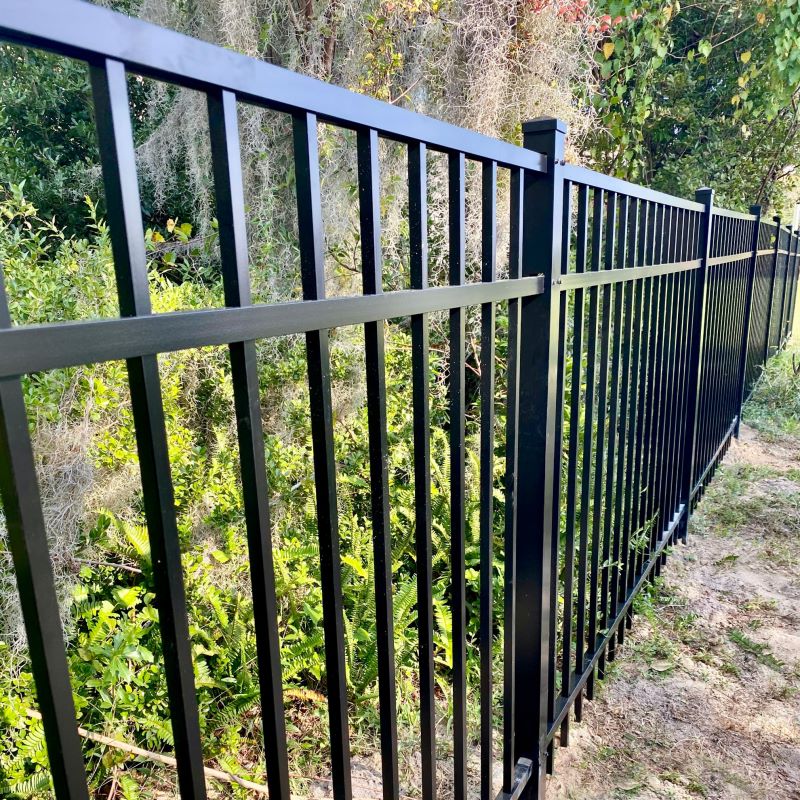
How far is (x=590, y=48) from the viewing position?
4.52 metres

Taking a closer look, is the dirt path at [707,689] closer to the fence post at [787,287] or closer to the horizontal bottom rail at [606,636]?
the horizontal bottom rail at [606,636]

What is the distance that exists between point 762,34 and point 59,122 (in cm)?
676

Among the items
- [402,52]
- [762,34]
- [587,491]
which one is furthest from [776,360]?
[587,491]

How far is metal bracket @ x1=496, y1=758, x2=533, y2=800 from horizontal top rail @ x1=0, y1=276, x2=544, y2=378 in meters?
1.44

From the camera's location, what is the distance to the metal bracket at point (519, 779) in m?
1.90

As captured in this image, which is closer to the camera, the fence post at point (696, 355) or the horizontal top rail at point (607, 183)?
the horizontal top rail at point (607, 183)

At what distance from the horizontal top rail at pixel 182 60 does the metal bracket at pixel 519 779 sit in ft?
5.67

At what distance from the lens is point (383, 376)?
120 centimetres

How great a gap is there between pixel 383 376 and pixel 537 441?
A: 835 millimetres

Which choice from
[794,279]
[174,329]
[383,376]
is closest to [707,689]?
[383,376]

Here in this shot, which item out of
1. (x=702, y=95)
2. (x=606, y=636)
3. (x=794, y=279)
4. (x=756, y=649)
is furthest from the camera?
(x=794, y=279)

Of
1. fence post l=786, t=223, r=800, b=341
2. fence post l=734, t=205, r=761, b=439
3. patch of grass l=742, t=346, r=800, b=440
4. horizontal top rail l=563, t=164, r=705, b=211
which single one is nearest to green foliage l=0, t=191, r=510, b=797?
horizontal top rail l=563, t=164, r=705, b=211

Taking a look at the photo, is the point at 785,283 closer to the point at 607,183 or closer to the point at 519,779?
the point at 607,183

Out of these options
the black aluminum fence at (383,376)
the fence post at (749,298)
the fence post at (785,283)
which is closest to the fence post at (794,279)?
the fence post at (785,283)
